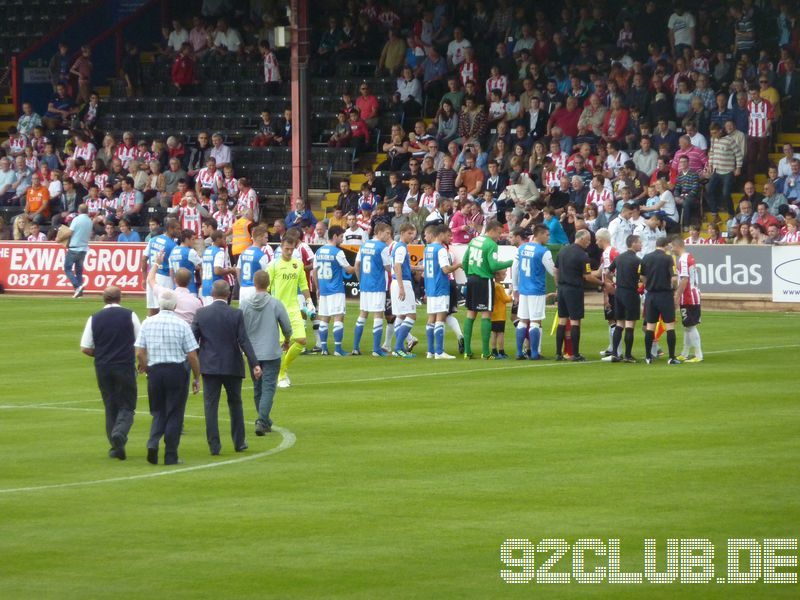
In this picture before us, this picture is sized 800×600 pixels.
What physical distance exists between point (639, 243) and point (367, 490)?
11.2m

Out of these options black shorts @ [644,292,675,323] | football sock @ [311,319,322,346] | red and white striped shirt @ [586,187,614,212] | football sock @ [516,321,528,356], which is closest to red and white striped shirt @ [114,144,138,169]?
red and white striped shirt @ [586,187,614,212]

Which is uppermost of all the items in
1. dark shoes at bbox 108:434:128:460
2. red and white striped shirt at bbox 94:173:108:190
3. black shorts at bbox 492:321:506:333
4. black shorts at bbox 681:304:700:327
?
red and white striped shirt at bbox 94:173:108:190

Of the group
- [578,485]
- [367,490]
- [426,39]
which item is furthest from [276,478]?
[426,39]

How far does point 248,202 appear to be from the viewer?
40219mm

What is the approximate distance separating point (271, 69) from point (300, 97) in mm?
6417

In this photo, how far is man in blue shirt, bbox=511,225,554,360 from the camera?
81.9 feet

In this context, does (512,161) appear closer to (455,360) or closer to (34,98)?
(455,360)

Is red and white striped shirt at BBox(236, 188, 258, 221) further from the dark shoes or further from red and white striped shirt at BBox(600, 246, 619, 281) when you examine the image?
the dark shoes

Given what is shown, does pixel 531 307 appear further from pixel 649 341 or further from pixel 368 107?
pixel 368 107

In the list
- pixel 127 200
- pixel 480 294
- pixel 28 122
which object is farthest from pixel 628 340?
pixel 28 122

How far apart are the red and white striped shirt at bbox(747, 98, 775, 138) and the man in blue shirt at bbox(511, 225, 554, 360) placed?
1242 cm

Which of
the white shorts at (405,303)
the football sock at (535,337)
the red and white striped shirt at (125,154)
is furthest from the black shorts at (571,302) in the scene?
the red and white striped shirt at (125,154)

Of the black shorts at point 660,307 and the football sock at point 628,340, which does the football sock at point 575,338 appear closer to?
the football sock at point 628,340
